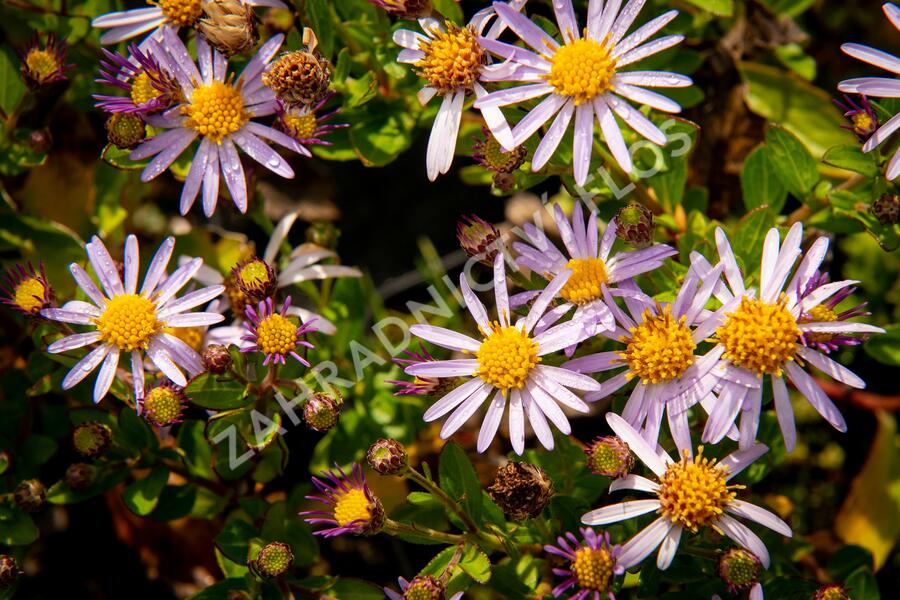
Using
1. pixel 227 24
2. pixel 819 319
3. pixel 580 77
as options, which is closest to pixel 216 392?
pixel 227 24

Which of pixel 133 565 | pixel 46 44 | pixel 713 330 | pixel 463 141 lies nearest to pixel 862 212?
pixel 713 330

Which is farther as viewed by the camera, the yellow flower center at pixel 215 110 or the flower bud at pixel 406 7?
the yellow flower center at pixel 215 110

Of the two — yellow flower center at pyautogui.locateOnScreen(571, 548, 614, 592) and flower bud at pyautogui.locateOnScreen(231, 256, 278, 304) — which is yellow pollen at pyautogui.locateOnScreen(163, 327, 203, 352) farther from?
yellow flower center at pyautogui.locateOnScreen(571, 548, 614, 592)

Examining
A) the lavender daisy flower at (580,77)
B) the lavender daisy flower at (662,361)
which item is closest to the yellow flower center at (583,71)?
the lavender daisy flower at (580,77)

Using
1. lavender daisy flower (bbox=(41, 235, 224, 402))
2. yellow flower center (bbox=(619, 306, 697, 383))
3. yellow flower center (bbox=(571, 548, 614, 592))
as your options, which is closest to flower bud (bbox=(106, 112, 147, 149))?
lavender daisy flower (bbox=(41, 235, 224, 402))

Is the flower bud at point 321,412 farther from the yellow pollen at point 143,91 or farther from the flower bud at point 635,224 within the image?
the yellow pollen at point 143,91
